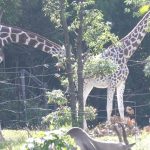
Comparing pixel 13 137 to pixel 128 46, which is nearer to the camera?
pixel 13 137

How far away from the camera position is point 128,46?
1612 centimetres

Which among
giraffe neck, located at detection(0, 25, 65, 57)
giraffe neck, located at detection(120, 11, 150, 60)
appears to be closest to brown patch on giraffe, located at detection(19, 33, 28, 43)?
giraffe neck, located at detection(0, 25, 65, 57)

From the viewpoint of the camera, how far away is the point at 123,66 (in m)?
15.7

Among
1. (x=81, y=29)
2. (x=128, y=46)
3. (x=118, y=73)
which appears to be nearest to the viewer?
(x=81, y=29)

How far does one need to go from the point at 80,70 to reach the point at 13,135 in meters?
2.53

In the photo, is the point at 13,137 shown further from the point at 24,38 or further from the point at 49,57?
the point at 49,57

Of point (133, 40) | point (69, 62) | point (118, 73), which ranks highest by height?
point (133, 40)

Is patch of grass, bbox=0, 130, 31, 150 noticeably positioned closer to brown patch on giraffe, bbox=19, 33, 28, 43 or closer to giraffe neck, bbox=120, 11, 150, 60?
brown patch on giraffe, bbox=19, 33, 28, 43

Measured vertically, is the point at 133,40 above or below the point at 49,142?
above

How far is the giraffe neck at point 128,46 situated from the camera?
51.9 feet

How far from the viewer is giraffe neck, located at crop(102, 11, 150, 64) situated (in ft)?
51.9

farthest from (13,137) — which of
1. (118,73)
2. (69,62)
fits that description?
(118,73)

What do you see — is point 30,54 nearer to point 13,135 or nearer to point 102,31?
point 13,135

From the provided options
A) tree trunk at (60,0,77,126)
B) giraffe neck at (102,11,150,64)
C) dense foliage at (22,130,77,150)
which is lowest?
dense foliage at (22,130,77,150)
